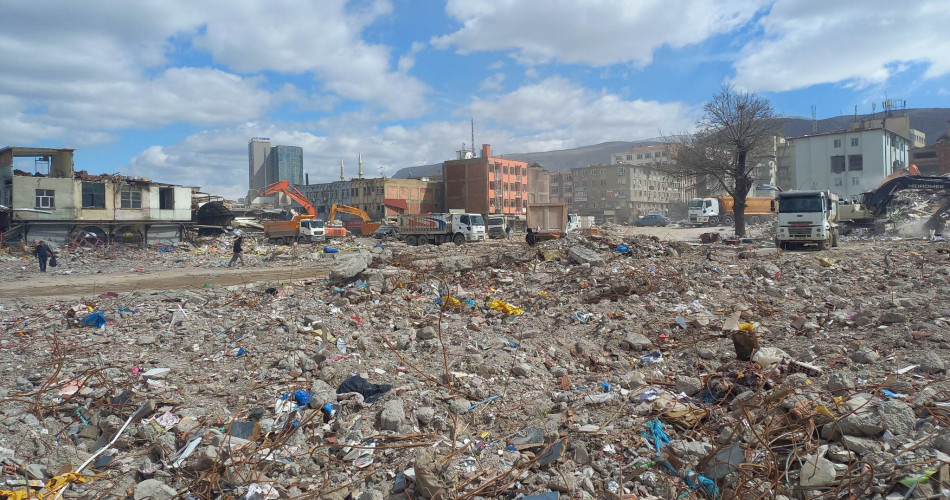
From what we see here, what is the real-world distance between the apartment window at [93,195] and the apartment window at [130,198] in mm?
923

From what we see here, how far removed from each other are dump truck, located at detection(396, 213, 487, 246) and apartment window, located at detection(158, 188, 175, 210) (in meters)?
15.6

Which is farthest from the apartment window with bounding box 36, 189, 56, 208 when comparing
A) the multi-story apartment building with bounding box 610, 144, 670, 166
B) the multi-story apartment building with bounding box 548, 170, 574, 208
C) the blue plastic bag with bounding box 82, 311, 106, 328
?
the multi-story apartment building with bounding box 610, 144, 670, 166

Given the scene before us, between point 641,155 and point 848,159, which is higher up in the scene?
point 641,155

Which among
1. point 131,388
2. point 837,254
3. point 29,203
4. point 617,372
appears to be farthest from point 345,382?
point 29,203

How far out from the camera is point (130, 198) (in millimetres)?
33344

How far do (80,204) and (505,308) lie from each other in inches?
1230

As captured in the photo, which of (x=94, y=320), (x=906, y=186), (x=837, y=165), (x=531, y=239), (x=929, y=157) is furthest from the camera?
(x=929, y=157)

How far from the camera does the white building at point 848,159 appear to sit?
50375 mm

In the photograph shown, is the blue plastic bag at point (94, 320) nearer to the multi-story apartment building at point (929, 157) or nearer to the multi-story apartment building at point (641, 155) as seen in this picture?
the multi-story apartment building at point (929, 157)

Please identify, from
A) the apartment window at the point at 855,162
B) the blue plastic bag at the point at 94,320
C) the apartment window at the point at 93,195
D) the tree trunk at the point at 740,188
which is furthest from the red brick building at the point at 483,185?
the blue plastic bag at the point at 94,320

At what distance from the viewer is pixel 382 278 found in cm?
1191

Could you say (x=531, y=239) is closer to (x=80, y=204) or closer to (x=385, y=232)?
(x=385, y=232)

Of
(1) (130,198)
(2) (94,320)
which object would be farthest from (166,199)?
(2) (94,320)

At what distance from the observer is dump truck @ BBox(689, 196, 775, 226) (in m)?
39.9
